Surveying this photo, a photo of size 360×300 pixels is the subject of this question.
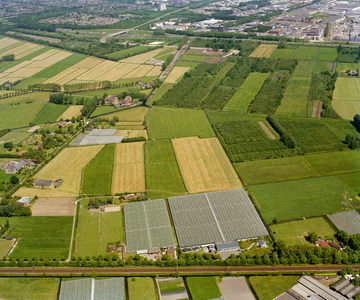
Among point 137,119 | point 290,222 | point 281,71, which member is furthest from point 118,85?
point 290,222

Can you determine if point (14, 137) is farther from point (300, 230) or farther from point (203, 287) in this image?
point (300, 230)

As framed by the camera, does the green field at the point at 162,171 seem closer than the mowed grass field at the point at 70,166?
Yes

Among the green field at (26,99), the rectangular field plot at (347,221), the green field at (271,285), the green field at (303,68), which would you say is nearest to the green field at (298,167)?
the rectangular field plot at (347,221)

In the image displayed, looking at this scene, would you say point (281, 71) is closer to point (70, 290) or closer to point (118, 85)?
point (118, 85)

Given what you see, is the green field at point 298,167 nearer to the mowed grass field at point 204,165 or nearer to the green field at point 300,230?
the mowed grass field at point 204,165

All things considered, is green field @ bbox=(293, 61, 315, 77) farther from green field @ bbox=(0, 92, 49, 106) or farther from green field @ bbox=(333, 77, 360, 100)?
green field @ bbox=(0, 92, 49, 106)
